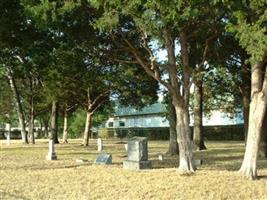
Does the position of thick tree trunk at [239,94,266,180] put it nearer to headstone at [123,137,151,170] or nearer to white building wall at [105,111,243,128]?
headstone at [123,137,151,170]

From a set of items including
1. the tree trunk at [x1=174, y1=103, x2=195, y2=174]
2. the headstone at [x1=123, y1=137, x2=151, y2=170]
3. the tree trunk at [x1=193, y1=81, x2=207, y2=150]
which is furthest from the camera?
the tree trunk at [x1=193, y1=81, x2=207, y2=150]

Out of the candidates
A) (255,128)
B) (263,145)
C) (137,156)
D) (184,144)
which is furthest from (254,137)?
(263,145)

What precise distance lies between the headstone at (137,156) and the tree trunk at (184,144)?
1843 millimetres

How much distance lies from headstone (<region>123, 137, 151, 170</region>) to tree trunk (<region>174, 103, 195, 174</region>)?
1.84 metres

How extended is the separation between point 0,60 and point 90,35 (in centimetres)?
659

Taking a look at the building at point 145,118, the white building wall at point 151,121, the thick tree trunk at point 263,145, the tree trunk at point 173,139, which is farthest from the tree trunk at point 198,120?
the building at point 145,118

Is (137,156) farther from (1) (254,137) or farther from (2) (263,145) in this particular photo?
Answer: (2) (263,145)

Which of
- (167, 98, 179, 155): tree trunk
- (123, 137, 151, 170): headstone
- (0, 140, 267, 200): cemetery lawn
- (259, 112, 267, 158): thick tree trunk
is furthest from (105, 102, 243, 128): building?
(0, 140, 267, 200): cemetery lawn

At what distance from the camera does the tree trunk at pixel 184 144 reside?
1755cm

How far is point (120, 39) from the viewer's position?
20.5 meters

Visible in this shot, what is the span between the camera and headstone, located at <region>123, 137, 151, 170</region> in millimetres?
19158

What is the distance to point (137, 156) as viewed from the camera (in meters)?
19.3

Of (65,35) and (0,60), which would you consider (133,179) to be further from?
(0,60)

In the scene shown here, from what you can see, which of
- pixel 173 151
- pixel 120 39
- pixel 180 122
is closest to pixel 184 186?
pixel 180 122
